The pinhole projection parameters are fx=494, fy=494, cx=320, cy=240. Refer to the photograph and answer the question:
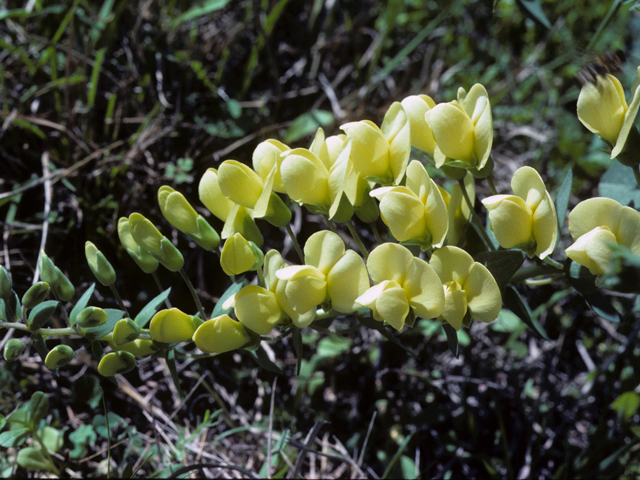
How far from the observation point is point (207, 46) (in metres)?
1.42

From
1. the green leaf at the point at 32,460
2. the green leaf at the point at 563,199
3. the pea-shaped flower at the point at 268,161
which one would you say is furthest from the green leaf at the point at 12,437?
the green leaf at the point at 563,199

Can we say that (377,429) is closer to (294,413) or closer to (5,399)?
(294,413)

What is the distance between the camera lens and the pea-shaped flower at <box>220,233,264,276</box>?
0.63 metres

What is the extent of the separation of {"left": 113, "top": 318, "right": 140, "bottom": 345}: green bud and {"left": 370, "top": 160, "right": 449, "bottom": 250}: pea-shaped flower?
1.14 ft

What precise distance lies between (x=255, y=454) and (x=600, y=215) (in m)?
0.83

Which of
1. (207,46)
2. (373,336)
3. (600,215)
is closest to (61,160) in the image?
(207,46)

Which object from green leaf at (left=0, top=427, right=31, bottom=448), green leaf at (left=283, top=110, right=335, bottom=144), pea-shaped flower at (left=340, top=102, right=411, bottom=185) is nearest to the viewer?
pea-shaped flower at (left=340, top=102, right=411, bottom=185)

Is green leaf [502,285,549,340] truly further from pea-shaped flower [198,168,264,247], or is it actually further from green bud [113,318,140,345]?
green bud [113,318,140,345]

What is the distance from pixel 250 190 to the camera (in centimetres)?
68

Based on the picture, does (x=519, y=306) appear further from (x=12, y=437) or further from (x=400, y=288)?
(x=12, y=437)

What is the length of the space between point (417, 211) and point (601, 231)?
21cm

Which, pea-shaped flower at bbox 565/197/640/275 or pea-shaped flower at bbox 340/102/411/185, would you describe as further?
pea-shaped flower at bbox 340/102/411/185

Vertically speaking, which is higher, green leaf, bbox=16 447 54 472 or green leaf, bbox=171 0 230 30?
green leaf, bbox=171 0 230 30

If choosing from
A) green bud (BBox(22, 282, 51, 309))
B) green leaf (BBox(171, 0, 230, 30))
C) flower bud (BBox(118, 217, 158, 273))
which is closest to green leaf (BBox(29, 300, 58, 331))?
green bud (BBox(22, 282, 51, 309))
